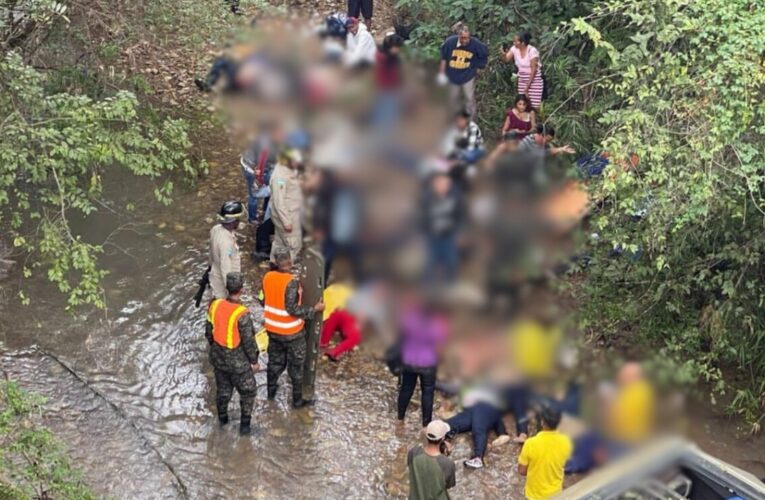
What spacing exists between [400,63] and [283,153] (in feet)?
1.85

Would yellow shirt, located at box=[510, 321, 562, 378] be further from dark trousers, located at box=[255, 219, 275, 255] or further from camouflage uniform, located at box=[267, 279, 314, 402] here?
dark trousers, located at box=[255, 219, 275, 255]

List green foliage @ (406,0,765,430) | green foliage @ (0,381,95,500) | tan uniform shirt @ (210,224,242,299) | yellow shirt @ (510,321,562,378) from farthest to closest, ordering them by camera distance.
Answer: tan uniform shirt @ (210,224,242,299) → green foliage @ (406,0,765,430) → green foliage @ (0,381,95,500) → yellow shirt @ (510,321,562,378)

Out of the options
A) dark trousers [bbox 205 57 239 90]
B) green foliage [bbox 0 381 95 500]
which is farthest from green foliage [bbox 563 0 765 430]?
green foliage [bbox 0 381 95 500]

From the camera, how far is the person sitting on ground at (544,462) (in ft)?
16.4

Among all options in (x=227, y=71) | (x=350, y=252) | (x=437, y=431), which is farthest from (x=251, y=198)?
(x=350, y=252)

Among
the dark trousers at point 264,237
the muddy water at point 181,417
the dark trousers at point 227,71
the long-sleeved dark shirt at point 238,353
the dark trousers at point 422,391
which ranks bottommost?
the muddy water at point 181,417

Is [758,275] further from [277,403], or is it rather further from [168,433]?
[168,433]

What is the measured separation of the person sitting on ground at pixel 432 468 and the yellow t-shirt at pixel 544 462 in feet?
1.71

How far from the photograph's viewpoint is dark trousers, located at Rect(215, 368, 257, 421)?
612 cm

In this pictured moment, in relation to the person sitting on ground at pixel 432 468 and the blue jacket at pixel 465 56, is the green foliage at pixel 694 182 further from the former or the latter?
the person sitting on ground at pixel 432 468

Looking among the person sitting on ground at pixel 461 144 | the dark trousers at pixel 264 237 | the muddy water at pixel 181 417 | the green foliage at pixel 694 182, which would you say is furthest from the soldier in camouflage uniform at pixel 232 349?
the person sitting on ground at pixel 461 144

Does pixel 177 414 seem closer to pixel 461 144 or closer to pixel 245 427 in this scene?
pixel 245 427

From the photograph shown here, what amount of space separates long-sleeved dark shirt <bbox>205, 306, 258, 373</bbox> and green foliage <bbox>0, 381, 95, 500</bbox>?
4.03ft

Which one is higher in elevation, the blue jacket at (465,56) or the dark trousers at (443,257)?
the blue jacket at (465,56)
